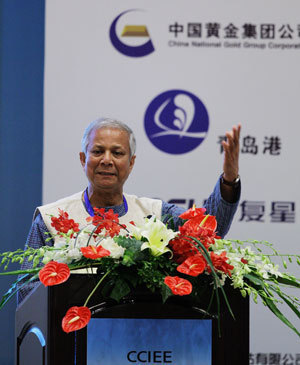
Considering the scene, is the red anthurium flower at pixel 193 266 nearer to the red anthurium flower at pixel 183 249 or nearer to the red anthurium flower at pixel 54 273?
the red anthurium flower at pixel 183 249

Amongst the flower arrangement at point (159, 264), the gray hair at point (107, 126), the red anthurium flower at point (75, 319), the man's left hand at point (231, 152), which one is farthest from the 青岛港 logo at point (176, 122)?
the red anthurium flower at point (75, 319)

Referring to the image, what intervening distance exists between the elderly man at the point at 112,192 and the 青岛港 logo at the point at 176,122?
0.94 meters

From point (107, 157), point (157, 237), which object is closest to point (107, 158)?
point (107, 157)

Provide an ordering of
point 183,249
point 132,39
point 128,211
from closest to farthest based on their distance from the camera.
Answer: point 183,249 < point 128,211 < point 132,39

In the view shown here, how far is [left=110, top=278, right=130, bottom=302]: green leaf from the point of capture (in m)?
1.46

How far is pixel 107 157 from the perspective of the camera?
2.62 meters

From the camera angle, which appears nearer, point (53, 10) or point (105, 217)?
point (105, 217)

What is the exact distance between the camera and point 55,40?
12.1 ft

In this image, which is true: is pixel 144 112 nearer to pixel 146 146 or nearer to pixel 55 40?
pixel 146 146

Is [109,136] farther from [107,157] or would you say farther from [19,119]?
[19,119]

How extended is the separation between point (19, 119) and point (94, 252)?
8.04 ft

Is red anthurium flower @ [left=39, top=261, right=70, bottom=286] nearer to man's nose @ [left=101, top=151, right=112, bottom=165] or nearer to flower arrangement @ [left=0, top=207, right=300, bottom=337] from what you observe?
flower arrangement @ [left=0, top=207, right=300, bottom=337]

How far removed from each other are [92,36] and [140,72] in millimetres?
325

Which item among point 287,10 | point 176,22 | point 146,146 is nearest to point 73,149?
point 146,146
